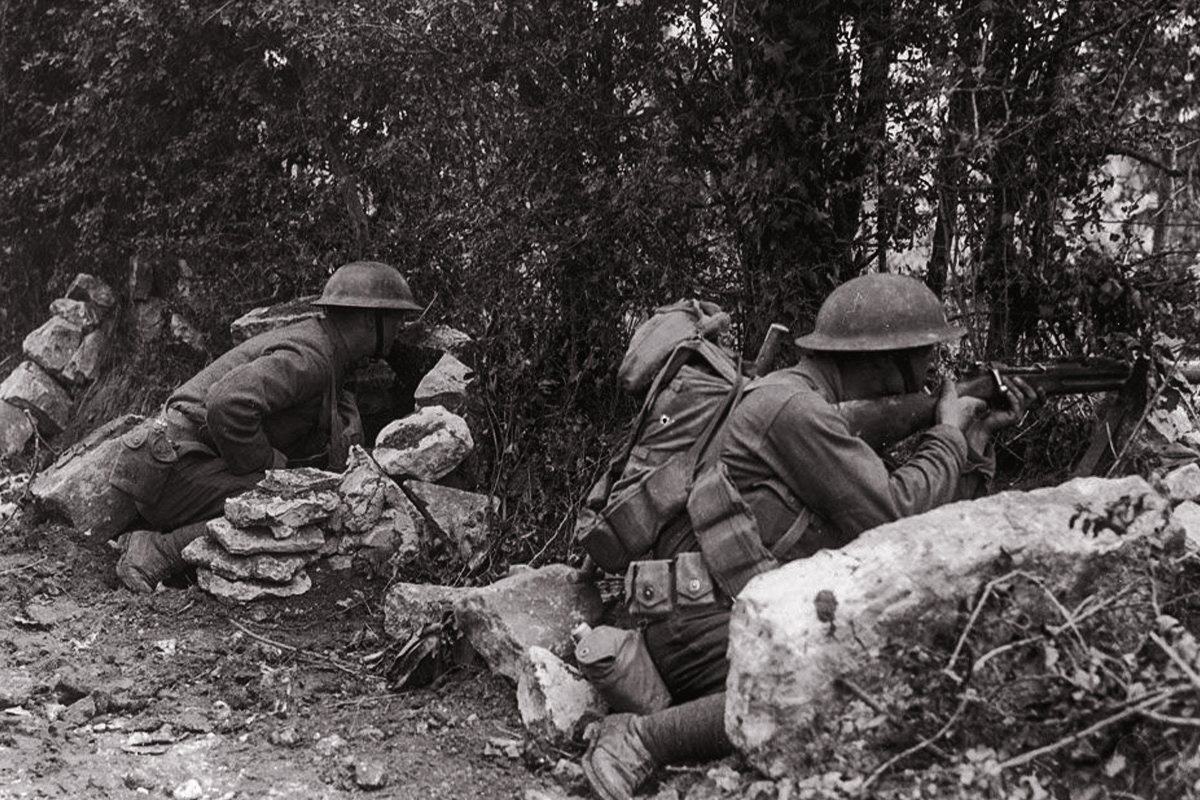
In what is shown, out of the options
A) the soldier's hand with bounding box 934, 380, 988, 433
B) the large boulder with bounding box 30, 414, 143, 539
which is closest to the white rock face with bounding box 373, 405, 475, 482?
the large boulder with bounding box 30, 414, 143, 539

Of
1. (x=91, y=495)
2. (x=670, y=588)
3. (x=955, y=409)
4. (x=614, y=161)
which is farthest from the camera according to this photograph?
(x=91, y=495)

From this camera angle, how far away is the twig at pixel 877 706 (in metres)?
3.47

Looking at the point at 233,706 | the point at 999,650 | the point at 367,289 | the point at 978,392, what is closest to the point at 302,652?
the point at 233,706

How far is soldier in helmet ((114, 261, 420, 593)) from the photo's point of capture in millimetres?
6871

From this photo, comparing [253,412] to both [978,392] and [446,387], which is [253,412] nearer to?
[446,387]

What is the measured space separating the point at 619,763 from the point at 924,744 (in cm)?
119

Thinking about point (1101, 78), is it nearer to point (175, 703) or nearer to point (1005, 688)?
point (1005, 688)

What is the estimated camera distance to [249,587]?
660cm

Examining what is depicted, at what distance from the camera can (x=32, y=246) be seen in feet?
35.0

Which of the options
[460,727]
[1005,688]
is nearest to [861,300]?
[1005,688]

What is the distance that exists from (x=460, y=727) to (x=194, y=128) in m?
6.14

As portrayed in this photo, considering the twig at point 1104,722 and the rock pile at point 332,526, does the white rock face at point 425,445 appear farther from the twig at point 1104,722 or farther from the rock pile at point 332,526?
the twig at point 1104,722

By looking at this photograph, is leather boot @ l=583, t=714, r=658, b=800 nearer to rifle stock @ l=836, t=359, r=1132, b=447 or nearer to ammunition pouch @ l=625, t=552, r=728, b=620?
ammunition pouch @ l=625, t=552, r=728, b=620

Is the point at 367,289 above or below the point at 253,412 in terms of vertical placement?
above
